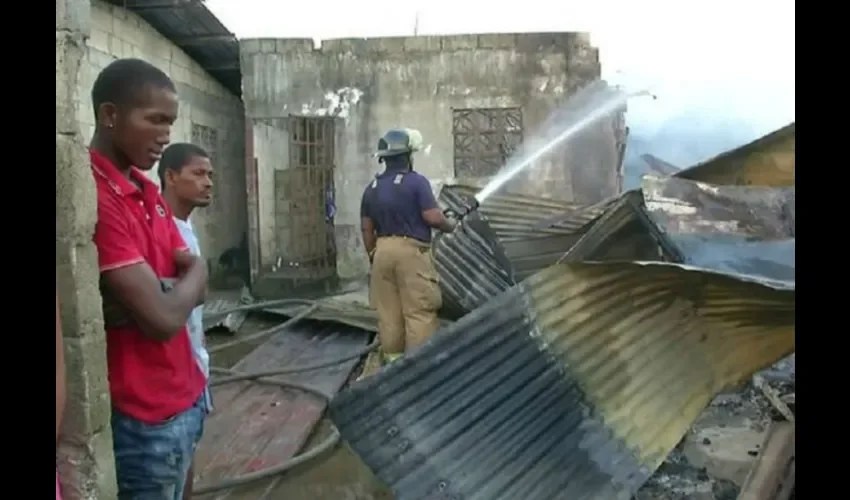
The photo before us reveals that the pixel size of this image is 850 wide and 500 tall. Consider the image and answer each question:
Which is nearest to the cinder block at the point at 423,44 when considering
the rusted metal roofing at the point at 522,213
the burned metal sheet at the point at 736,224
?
the rusted metal roofing at the point at 522,213

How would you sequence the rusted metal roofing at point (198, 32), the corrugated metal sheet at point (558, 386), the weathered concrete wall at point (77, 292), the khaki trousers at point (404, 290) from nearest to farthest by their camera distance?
1. the weathered concrete wall at point (77, 292)
2. the corrugated metal sheet at point (558, 386)
3. the khaki trousers at point (404, 290)
4. the rusted metal roofing at point (198, 32)

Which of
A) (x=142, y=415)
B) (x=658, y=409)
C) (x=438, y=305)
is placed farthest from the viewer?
(x=438, y=305)

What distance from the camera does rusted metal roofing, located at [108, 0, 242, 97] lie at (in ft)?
28.5

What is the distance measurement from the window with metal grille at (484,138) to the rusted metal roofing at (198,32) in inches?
137

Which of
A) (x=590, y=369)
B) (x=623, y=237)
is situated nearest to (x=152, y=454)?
(x=590, y=369)

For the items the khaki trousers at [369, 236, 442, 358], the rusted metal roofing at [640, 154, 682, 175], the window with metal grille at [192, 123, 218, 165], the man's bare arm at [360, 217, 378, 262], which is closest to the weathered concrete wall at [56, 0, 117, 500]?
the khaki trousers at [369, 236, 442, 358]

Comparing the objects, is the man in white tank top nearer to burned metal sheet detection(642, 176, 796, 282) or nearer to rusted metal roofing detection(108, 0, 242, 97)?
burned metal sheet detection(642, 176, 796, 282)

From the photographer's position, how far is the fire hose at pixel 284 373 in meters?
3.78

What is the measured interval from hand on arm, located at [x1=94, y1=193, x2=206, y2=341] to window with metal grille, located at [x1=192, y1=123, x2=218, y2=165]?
8.74 meters

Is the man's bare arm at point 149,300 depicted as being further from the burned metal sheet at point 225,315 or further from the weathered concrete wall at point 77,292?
the burned metal sheet at point 225,315
